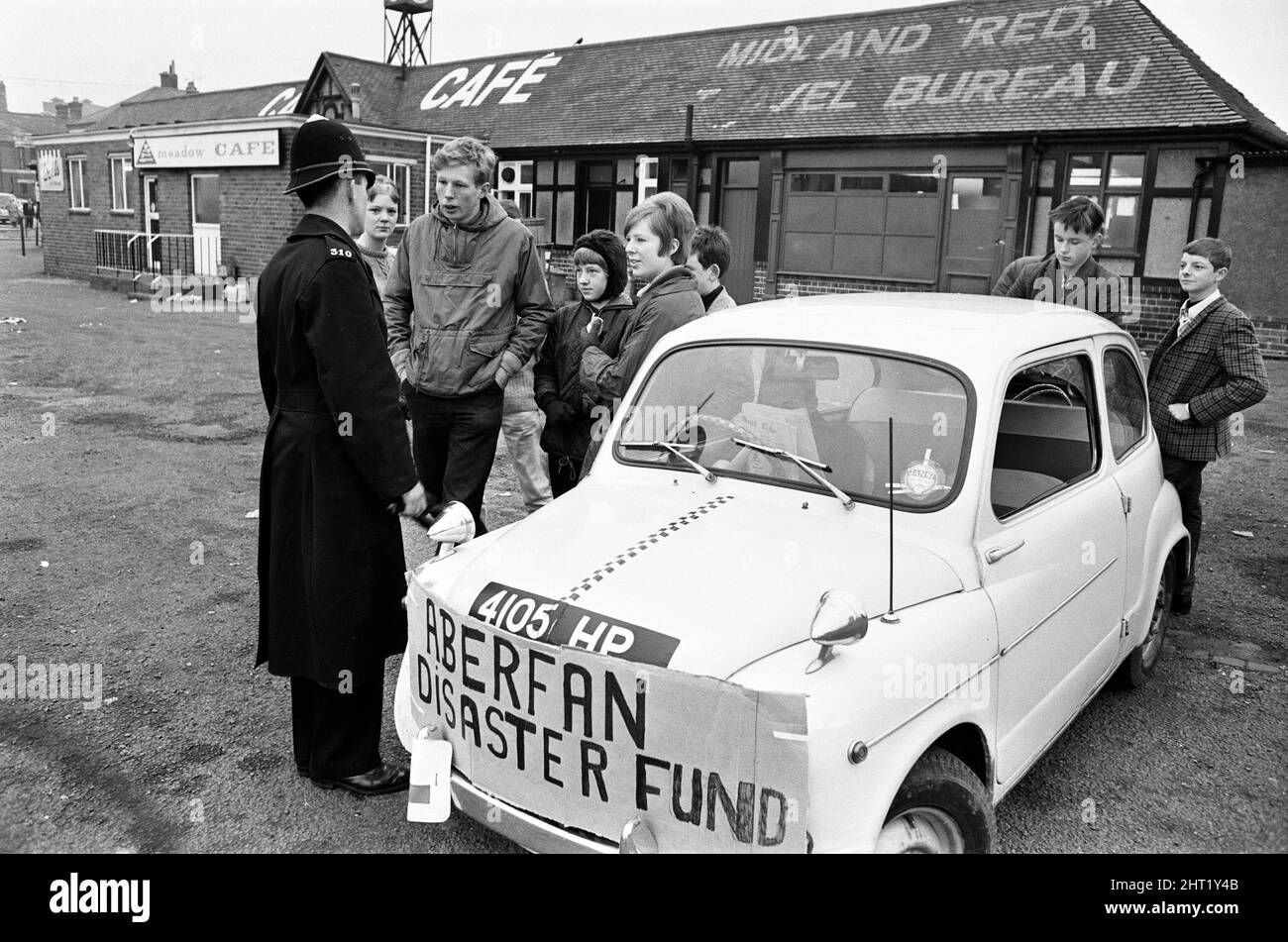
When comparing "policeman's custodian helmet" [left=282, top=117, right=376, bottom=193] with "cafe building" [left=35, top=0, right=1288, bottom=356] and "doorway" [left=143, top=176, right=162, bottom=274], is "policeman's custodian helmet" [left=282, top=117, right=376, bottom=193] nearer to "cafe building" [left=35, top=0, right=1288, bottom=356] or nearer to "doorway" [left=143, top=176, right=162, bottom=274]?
"cafe building" [left=35, top=0, right=1288, bottom=356]

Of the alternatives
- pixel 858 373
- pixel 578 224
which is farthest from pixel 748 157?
pixel 858 373

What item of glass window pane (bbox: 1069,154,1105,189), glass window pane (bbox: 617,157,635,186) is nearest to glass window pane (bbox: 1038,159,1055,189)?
glass window pane (bbox: 1069,154,1105,189)

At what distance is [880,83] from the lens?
19594 mm

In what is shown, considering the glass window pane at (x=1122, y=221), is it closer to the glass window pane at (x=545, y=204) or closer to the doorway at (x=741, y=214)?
the doorway at (x=741, y=214)

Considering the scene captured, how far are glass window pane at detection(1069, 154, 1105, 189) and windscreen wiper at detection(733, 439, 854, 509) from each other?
16.0 meters

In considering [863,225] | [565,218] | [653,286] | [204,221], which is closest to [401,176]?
[565,218]

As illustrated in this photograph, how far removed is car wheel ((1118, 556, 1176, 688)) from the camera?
4.41 m

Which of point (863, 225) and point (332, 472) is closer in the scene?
point (332, 472)

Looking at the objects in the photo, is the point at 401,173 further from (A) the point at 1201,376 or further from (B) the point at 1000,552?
(B) the point at 1000,552

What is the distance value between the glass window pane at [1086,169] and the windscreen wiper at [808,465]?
15959 mm

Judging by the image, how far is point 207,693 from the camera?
4.23m

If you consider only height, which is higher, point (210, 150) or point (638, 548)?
point (210, 150)

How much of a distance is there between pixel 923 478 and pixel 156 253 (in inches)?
1085

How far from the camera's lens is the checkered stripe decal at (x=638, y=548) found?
2.67 meters
